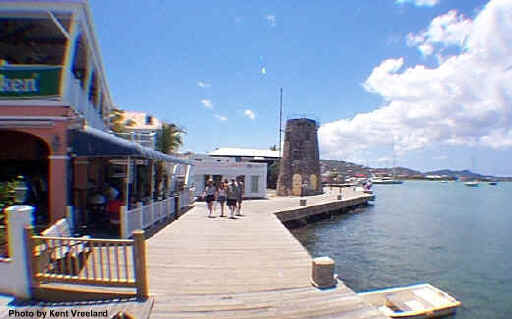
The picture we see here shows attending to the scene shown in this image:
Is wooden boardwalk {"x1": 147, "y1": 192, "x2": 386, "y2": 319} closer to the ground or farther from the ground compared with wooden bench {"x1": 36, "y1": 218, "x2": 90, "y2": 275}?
closer to the ground

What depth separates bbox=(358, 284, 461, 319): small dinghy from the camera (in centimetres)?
738

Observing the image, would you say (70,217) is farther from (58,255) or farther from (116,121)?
(116,121)

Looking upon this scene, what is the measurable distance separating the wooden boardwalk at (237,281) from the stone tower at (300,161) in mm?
24743

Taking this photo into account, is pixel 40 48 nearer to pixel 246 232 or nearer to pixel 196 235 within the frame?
pixel 196 235

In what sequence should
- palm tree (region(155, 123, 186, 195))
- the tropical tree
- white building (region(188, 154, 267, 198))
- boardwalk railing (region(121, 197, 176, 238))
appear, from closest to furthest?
1. boardwalk railing (region(121, 197, 176, 238))
2. palm tree (region(155, 123, 186, 195))
3. the tropical tree
4. white building (region(188, 154, 267, 198))

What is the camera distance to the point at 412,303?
792 cm

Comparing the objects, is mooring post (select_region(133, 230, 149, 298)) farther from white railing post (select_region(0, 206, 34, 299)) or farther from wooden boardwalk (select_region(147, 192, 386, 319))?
white railing post (select_region(0, 206, 34, 299))

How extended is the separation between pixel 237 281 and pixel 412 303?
5.22 m

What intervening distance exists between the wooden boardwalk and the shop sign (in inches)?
200

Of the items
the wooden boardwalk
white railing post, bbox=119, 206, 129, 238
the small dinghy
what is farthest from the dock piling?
white railing post, bbox=119, 206, 129, 238

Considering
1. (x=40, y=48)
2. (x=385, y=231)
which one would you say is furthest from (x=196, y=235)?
(x=385, y=231)

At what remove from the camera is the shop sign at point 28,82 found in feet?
26.0

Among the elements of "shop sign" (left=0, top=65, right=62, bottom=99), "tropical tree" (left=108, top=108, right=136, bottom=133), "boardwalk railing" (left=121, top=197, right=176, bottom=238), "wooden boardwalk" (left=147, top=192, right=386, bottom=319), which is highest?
"tropical tree" (left=108, top=108, right=136, bottom=133)

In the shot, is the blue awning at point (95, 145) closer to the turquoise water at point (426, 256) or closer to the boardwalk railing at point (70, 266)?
the boardwalk railing at point (70, 266)
